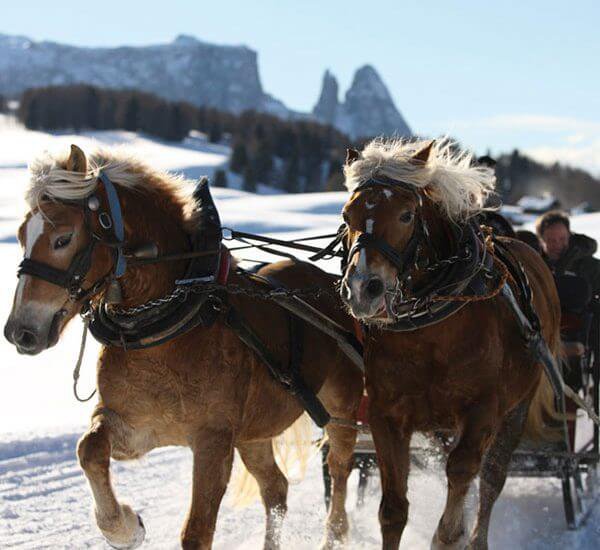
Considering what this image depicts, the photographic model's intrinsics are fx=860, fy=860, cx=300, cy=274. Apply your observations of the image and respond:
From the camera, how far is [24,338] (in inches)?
120

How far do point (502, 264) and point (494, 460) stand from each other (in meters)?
1.10

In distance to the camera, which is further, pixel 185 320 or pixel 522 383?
pixel 522 383

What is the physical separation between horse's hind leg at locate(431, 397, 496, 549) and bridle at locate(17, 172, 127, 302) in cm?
160

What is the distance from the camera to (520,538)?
4949mm

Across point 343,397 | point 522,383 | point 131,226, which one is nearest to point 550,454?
point 522,383

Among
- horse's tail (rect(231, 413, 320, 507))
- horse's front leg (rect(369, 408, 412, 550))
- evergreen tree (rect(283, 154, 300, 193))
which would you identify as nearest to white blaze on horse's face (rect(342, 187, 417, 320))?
horse's front leg (rect(369, 408, 412, 550))

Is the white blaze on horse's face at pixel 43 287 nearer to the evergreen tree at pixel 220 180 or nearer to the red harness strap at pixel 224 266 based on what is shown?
the red harness strap at pixel 224 266

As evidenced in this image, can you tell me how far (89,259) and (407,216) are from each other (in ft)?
4.14

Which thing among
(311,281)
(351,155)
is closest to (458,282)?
(351,155)

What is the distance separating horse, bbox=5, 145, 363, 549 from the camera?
3164 mm

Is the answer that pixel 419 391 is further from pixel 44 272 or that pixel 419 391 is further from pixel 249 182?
pixel 249 182

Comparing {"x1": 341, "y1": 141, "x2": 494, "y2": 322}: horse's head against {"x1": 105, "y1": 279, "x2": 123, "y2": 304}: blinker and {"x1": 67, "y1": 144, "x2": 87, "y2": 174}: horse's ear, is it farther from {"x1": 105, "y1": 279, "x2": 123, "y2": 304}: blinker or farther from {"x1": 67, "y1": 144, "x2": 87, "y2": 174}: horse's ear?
{"x1": 67, "y1": 144, "x2": 87, "y2": 174}: horse's ear

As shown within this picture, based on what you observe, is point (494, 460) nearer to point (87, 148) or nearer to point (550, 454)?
point (550, 454)

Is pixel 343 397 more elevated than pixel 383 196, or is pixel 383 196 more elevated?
pixel 383 196
